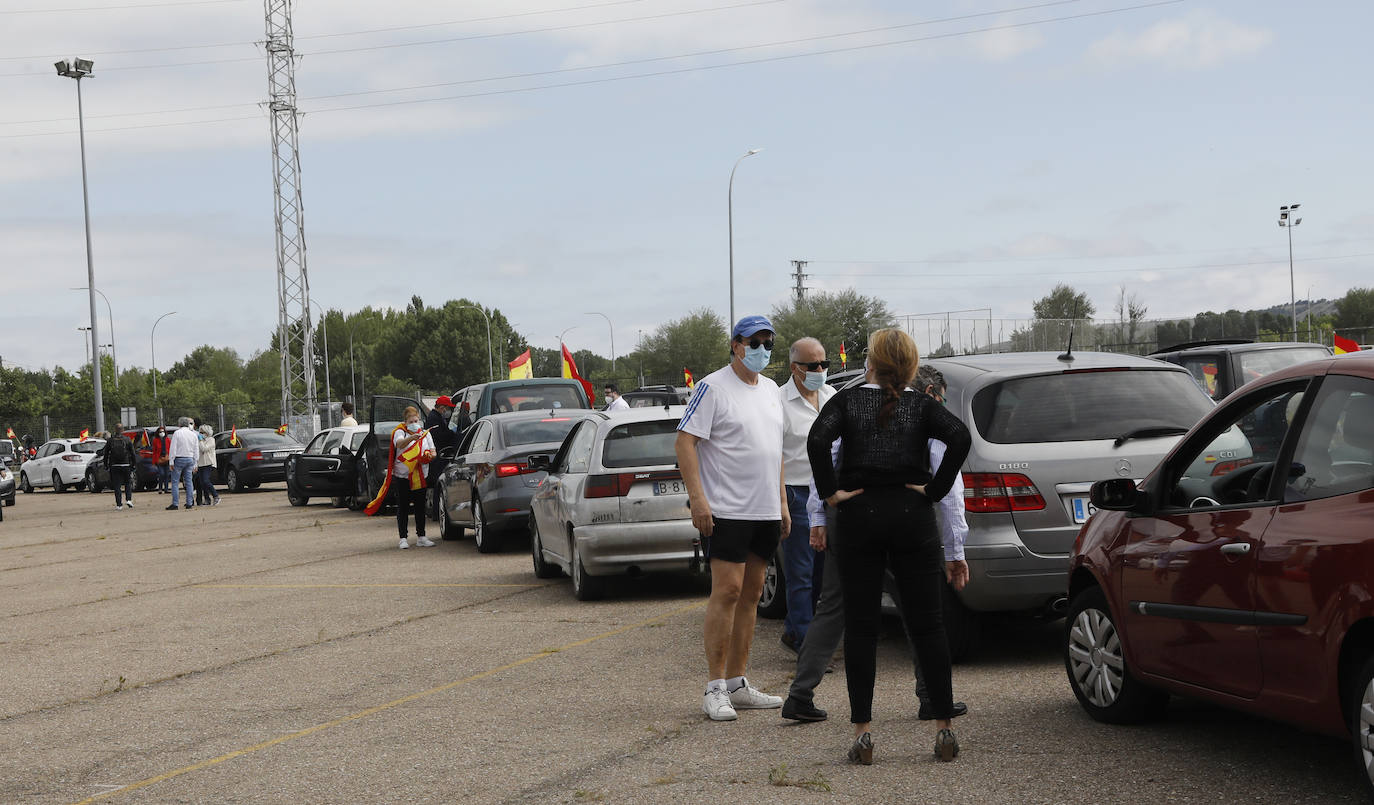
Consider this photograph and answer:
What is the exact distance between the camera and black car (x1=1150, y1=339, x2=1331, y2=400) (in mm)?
14953

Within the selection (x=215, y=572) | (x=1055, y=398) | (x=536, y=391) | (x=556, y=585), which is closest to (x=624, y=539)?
(x=556, y=585)

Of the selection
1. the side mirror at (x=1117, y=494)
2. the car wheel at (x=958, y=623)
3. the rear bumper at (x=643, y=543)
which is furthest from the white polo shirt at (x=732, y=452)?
the rear bumper at (x=643, y=543)

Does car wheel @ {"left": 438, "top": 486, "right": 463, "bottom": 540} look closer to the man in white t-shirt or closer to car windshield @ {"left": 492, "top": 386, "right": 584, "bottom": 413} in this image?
car windshield @ {"left": 492, "top": 386, "right": 584, "bottom": 413}

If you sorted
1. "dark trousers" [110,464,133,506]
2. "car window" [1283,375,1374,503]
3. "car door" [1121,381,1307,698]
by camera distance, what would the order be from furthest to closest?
"dark trousers" [110,464,133,506] < "car door" [1121,381,1307,698] < "car window" [1283,375,1374,503]

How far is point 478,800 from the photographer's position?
557 cm

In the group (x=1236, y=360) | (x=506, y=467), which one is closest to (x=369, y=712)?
(x=506, y=467)

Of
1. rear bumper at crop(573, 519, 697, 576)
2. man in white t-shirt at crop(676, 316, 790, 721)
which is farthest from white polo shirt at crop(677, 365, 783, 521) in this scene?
rear bumper at crop(573, 519, 697, 576)

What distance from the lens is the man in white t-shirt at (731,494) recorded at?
22.8ft

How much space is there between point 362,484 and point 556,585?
12.9 meters

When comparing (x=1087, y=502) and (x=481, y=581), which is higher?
(x=1087, y=502)

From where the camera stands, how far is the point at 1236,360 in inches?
592

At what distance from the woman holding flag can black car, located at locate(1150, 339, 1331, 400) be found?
8358 mm

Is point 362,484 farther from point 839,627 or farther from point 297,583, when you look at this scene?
point 839,627

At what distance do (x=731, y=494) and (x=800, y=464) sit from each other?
4.23 feet
